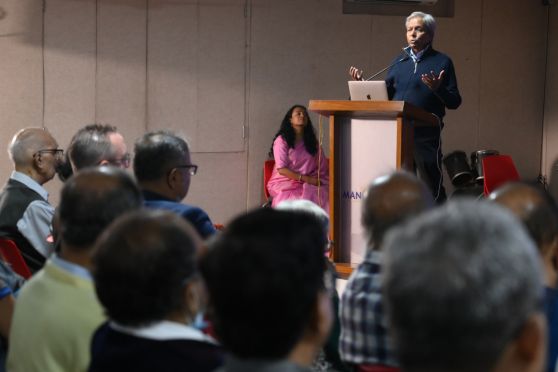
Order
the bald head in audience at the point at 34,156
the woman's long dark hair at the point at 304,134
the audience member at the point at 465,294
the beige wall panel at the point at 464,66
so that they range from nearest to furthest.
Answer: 1. the audience member at the point at 465,294
2. the bald head in audience at the point at 34,156
3. the woman's long dark hair at the point at 304,134
4. the beige wall panel at the point at 464,66

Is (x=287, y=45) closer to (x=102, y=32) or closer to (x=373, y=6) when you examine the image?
(x=373, y=6)

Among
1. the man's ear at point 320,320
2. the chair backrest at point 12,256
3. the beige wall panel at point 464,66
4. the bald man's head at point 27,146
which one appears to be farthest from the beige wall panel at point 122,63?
the man's ear at point 320,320

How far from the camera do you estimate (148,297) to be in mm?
1416

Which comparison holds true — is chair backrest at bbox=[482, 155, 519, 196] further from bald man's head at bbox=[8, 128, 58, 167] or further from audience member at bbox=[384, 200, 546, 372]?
audience member at bbox=[384, 200, 546, 372]

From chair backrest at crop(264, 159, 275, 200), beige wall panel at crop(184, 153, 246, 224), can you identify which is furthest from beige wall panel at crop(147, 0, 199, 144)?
chair backrest at crop(264, 159, 275, 200)

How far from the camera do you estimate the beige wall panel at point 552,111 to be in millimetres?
8047

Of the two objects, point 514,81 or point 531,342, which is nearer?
point 531,342

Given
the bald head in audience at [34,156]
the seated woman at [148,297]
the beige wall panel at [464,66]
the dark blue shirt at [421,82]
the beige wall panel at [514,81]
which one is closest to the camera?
the seated woman at [148,297]

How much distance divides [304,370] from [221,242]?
8.5 inches

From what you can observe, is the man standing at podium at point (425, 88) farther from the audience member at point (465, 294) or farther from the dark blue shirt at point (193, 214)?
the audience member at point (465, 294)

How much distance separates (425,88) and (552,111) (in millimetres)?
3715

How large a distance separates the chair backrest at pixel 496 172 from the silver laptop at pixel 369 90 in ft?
7.30

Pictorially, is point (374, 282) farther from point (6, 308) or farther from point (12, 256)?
point (12, 256)

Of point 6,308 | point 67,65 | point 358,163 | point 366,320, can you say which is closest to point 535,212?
point 366,320
